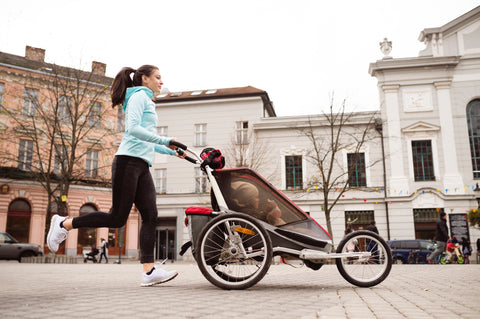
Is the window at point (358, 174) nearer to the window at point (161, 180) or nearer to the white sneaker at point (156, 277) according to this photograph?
the window at point (161, 180)

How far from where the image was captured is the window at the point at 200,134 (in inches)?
1288

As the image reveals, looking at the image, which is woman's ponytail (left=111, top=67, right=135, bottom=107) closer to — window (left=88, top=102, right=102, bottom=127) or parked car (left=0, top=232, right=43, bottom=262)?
parked car (left=0, top=232, right=43, bottom=262)

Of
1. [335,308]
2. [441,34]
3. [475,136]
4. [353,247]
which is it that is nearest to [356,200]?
[475,136]

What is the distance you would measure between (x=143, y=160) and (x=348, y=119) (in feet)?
84.4

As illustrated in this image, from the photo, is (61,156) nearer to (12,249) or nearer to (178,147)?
(12,249)

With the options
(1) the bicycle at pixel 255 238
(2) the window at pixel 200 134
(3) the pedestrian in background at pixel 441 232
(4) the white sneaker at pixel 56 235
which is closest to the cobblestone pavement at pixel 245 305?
(1) the bicycle at pixel 255 238

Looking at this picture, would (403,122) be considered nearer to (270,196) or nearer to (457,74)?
(457,74)

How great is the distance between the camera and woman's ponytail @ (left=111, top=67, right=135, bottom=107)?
4891 mm

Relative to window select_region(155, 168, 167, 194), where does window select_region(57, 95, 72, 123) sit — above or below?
above

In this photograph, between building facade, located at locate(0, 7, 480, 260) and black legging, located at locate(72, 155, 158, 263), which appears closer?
black legging, located at locate(72, 155, 158, 263)

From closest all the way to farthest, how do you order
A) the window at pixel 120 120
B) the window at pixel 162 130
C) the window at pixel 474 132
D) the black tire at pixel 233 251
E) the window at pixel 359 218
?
the black tire at pixel 233 251 < the window at pixel 474 132 < the window at pixel 359 218 < the window at pixel 162 130 < the window at pixel 120 120

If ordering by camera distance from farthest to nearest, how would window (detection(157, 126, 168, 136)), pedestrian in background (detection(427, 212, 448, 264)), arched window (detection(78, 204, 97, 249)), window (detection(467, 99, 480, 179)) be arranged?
→ window (detection(157, 126, 168, 136))
arched window (detection(78, 204, 97, 249))
window (detection(467, 99, 480, 179))
pedestrian in background (detection(427, 212, 448, 264))

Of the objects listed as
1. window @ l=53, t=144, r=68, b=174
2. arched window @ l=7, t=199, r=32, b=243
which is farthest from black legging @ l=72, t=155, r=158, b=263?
arched window @ l=7, t=199, r=32, b=243

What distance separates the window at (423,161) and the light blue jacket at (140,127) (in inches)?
1013
